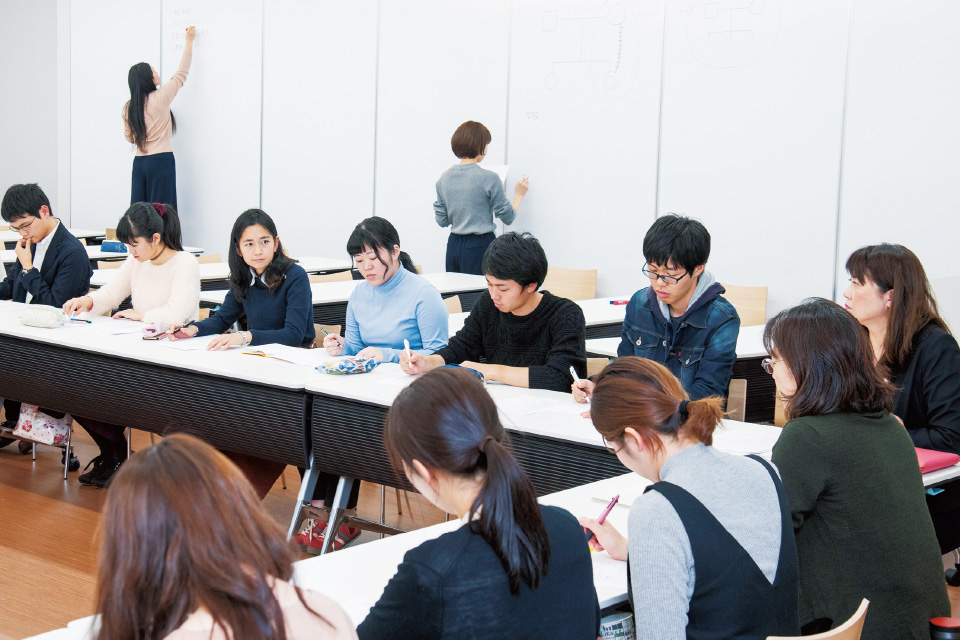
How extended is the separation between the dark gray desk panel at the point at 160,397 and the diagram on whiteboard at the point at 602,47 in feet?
12.3

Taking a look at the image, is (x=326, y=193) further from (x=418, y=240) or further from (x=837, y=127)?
(x=837, y=127)

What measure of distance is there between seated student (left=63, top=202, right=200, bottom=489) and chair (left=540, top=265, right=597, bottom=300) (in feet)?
8.27

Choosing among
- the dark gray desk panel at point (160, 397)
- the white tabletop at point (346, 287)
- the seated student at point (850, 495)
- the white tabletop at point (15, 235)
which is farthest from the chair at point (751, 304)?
the white tabletop at point (15, 235)

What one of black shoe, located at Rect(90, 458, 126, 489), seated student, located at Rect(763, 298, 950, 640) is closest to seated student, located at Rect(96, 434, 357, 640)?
seated student, located at Rect(763, 298, 950, 640)

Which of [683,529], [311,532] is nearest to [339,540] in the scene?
[311,532]

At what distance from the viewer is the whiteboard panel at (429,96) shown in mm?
6727

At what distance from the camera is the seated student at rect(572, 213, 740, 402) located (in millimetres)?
2854

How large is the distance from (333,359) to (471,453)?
2215 mm

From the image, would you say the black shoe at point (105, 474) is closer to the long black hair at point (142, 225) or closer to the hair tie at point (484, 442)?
the long black hair at point (142, 225)

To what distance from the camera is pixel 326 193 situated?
7.75m

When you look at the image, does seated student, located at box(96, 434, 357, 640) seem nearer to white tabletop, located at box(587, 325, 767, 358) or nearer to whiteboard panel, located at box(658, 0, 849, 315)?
white tabletop, located at box(587, 325, 767, 358)

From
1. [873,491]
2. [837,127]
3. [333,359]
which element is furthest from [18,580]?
[837,127]

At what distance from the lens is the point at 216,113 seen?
8367 mm

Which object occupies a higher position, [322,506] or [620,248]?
[620,248]
